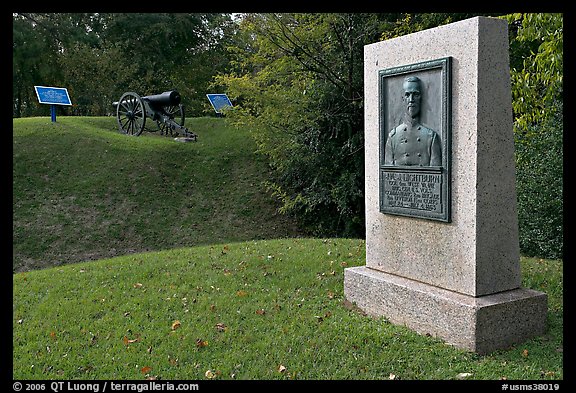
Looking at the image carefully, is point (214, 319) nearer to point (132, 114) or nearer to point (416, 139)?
point (416, 139)

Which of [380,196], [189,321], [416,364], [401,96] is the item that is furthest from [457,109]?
[189,321]

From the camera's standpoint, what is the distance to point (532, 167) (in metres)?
10.6

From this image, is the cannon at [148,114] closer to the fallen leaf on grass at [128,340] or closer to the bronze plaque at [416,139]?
the bronze plaque at [416,139]

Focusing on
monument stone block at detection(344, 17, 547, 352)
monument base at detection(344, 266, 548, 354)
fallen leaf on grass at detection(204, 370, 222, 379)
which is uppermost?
monument stone block at detection(344, 17, 547, 352)

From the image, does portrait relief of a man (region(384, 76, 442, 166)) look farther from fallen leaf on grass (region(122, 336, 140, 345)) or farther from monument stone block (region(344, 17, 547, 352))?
fallen leaf on grass (region(122, 336, 140, 345))

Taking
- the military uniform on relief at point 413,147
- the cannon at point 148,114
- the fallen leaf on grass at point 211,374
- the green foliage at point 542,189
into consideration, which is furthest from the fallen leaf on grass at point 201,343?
the cannon at point 148,114

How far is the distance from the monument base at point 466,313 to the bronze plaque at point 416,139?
2.50ft

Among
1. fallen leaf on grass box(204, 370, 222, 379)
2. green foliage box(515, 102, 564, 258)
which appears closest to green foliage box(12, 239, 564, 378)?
fallen leaf on grass box(204, 370, 222, 379)

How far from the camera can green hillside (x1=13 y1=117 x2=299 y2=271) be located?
13.8 metres

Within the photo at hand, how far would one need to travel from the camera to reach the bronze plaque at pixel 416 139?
17.4 ft

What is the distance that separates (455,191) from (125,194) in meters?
12.5

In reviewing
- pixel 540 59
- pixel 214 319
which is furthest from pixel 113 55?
pixel 214 319

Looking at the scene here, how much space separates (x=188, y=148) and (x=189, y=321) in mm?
14129

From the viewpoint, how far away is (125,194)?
1606 centimetres
